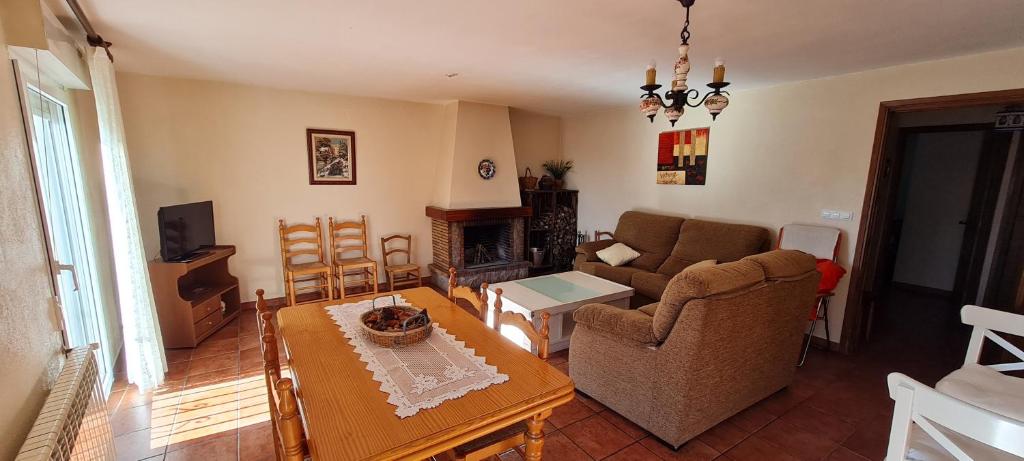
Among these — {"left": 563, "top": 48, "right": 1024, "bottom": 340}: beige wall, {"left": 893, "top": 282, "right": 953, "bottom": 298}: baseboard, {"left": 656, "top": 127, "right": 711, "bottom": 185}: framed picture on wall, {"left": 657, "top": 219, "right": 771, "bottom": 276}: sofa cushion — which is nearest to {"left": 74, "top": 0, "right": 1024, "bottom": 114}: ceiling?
{"left": 563, "top": 48, "right": 1024, "bottom": 340}: beige wall

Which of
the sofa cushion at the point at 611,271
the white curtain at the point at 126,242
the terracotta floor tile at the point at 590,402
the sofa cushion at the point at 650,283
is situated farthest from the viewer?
the sofa cushion at the point at 611,271

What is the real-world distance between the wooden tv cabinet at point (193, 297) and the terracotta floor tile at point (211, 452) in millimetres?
1446

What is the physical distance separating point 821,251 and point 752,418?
1723mm

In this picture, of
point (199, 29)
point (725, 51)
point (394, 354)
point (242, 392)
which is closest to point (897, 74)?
point (725, 51)

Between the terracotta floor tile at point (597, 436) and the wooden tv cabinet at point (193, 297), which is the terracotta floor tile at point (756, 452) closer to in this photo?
the terracotta floor tile at point (597, 436)

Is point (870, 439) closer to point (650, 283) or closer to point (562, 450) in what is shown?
point (562, 450)

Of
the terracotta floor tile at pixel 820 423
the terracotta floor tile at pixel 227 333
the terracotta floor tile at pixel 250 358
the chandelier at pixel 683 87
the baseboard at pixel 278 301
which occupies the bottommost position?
the terracotta floor tile at pixel 250 358

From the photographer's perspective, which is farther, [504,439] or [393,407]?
[504,439]

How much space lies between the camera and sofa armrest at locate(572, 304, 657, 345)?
2.04 m

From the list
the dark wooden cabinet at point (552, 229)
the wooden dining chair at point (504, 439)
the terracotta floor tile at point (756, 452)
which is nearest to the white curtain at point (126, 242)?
the wooden dining chair at point (504, 439)

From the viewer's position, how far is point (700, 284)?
180 centimetres

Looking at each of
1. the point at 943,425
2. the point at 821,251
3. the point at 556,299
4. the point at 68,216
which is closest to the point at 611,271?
the point at 556,299

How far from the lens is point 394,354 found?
1.53m

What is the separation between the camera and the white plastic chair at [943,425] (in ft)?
3.33
